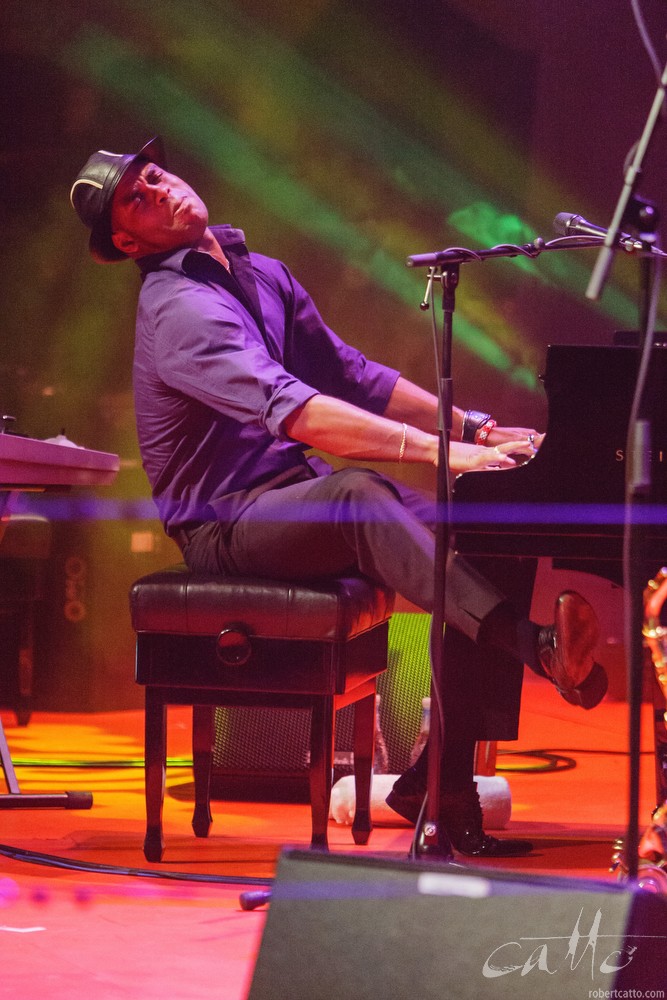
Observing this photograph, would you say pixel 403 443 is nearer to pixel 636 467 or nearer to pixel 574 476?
pixel 574 476

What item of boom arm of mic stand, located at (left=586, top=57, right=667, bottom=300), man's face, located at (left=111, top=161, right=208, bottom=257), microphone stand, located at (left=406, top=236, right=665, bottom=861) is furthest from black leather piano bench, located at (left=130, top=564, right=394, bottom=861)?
boom arm of mic stand, located at (left=586, top=57, right=667, bottom=300)

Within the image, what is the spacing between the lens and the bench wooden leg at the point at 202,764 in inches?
118

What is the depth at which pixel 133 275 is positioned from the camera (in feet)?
17.9

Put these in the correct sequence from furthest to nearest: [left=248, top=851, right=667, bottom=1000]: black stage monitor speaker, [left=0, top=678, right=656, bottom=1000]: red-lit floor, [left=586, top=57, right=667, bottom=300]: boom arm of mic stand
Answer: [left=0, top=678, right=656, bottom=1000]: red-lit floor
[left=586, top=57, right=667, bottom=300]: boom arm of mic stand
[left=248, top=851, right=667, bottom=1000]: black stage monitor speaker

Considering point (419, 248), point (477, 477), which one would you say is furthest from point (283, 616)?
point (419, 248)

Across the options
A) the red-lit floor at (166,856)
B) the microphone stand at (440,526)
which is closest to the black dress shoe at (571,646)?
the microphone stand at (440,526)

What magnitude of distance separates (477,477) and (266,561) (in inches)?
25.6

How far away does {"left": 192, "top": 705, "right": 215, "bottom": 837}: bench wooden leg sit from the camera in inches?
118

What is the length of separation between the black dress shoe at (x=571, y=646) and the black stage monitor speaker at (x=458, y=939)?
91cm

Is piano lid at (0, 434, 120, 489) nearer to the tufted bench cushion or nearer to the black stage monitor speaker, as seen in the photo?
the tufted bench cushion

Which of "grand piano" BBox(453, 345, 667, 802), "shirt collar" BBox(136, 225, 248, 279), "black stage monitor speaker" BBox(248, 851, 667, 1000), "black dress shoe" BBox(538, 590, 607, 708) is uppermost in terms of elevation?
"shirt collar" BBox(136, 225, 248, 279)

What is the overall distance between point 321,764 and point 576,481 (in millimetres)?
881

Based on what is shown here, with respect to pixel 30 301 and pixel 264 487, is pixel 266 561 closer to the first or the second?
pixel 264 487

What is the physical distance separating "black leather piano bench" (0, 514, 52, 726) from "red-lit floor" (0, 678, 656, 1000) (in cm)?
17
